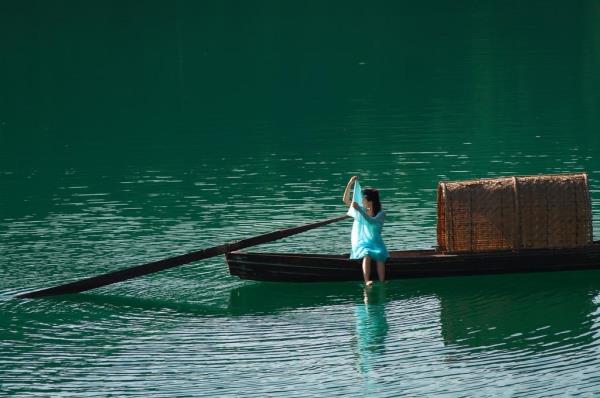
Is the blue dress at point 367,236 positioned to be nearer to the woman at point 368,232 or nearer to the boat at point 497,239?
the woman at point 368,232

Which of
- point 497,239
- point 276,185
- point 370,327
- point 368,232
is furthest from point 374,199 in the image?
point 276,185

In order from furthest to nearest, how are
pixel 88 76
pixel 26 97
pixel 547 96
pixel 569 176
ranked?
pixel 88 76, pixel 26 97, pixel 547 96, pixel 569 176

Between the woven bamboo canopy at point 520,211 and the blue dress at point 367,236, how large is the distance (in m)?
1.18

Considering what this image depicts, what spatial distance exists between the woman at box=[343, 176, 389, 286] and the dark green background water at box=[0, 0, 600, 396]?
51cm

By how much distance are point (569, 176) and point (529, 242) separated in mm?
1344

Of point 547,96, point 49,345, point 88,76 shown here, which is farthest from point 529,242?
point 88,76

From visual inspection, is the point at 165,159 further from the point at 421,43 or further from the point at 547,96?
the point at 421,43

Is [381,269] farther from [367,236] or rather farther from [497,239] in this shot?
[497,239]

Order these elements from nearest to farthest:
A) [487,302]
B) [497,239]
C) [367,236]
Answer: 1. [487,302]
2. [367,236]
3. [497,239]

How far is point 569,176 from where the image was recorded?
22.4 metres

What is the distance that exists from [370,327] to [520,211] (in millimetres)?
4010

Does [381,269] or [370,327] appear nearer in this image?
[370,327]

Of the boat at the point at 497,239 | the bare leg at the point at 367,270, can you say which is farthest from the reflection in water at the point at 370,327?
the boat at the point at 497,239

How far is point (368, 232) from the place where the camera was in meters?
22.4
